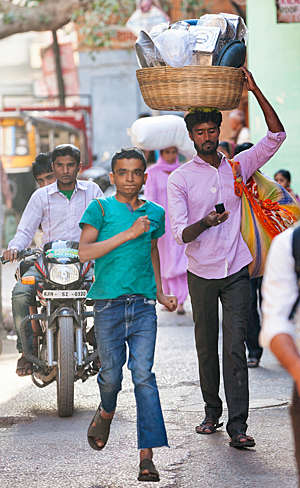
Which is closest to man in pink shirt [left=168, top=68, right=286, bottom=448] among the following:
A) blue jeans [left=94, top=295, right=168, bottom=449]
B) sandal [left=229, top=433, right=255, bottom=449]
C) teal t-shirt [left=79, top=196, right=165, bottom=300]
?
sandal [left=229, top=433, right=255, bottom=449]

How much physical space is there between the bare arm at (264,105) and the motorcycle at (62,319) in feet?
5.50

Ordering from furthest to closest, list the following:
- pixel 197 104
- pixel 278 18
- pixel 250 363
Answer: pixel 278 18 → pixel 250 363 → pixel 197 104

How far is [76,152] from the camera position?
7961 millimetres

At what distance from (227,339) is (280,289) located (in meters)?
2.87

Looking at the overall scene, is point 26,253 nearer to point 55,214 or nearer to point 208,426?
point 55,214

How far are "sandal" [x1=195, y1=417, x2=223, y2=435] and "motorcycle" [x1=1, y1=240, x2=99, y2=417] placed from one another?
0.93 metres

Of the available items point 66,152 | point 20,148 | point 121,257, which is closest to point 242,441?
point 121,257

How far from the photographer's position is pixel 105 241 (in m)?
5.86

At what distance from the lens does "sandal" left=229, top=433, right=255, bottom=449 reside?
21.3 ft

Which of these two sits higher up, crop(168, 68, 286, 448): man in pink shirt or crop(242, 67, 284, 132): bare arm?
crop(242, 67, 284, 132): bare arm

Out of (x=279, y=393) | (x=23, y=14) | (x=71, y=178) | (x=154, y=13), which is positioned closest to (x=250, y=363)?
(x=279, y=393)

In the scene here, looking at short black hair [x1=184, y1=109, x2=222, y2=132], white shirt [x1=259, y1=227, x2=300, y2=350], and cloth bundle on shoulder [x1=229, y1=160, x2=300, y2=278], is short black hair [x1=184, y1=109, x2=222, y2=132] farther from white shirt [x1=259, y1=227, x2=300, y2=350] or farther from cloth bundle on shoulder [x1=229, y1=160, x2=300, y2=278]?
white shirt [x1=259, y1=227, x2=300, y2=350]

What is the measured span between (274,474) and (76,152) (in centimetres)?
300

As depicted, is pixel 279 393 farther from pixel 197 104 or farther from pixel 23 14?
pixel 23 14
